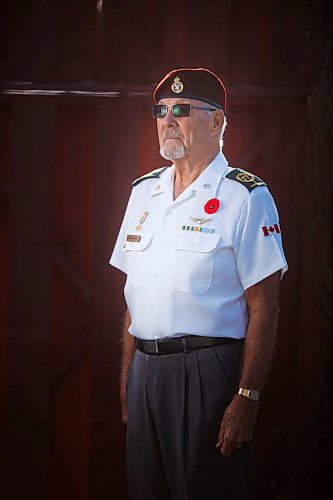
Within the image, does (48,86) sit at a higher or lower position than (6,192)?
higher

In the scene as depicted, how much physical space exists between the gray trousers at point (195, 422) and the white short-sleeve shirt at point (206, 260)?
0.08 metres

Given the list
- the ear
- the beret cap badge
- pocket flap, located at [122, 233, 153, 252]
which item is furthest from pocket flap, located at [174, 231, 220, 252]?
the beret cap badge

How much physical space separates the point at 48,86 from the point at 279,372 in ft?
4.64

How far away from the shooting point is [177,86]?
→ 8.14 ft

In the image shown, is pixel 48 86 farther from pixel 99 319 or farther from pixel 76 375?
pixel 76 375

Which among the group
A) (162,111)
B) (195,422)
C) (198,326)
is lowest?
(195,422)

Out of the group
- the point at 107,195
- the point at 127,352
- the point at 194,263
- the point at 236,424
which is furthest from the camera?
the point at 107,195

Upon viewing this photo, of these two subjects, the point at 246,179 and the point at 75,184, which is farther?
the point at 75,184

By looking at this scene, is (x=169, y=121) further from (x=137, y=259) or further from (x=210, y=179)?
(x=137, y=259)

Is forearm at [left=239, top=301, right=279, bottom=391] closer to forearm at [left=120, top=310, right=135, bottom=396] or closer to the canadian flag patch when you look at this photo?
the canadian flag patch

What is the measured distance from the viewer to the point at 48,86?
3184 mm

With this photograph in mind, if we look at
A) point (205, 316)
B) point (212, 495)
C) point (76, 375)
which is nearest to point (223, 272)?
point (205, 316)

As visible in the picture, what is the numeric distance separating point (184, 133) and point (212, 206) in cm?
23

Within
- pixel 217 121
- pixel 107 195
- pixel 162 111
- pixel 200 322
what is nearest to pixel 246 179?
pixel 217 121
